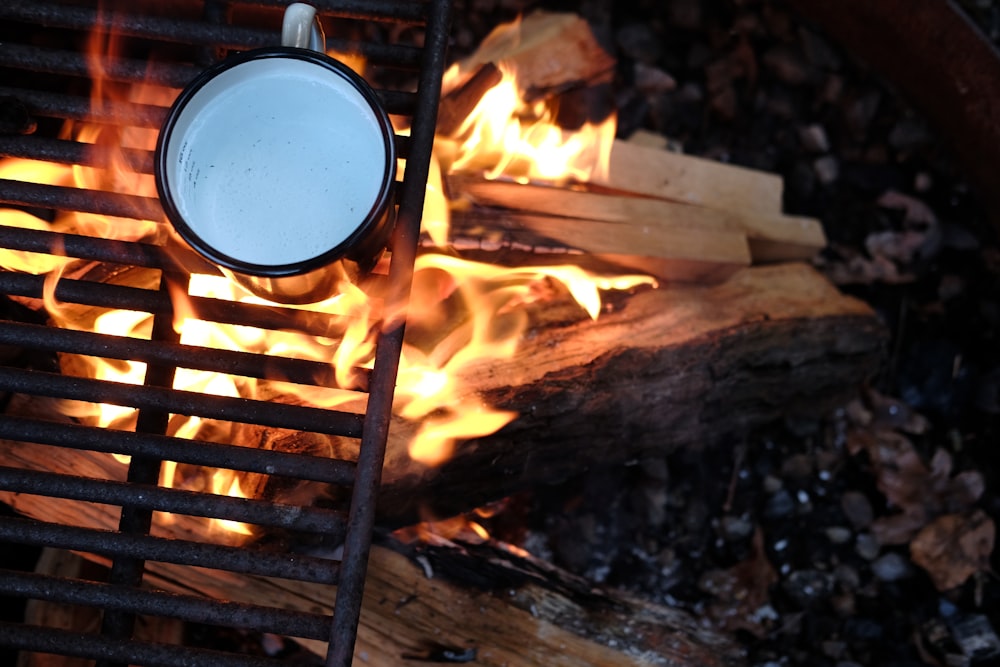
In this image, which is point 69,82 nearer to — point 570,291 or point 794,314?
point 570,291

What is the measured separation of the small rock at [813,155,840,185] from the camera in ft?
8.30

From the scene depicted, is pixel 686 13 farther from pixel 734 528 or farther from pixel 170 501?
pixel 170 501

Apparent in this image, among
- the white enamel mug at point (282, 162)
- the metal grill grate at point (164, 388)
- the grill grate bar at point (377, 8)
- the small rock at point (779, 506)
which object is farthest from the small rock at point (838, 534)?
the grill grate bar at point (377, 8)

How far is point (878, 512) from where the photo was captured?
2250 mm

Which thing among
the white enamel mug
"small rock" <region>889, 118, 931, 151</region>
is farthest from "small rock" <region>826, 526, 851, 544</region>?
the white enamel mug

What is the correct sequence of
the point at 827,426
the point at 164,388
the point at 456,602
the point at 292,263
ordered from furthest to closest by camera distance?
the point at 827,426 < the point at 456,602 < the point at 164,388 < the point at 292,263

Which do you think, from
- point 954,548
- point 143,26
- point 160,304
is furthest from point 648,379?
point 143,26

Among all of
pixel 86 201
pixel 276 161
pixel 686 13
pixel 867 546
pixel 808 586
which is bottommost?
pixel 808 586

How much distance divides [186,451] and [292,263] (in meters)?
0.45

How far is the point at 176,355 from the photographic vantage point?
Answer: 4.88 ft

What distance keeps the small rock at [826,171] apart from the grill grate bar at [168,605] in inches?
76.7

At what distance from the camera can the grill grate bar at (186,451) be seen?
4.77 ft

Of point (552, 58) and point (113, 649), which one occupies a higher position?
point (552, 58)

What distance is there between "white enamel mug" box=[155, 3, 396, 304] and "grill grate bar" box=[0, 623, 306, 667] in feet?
2.02
